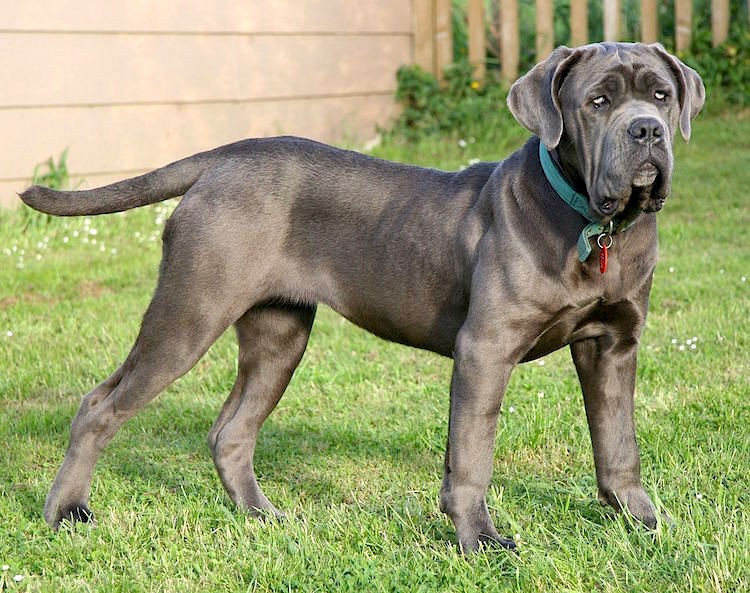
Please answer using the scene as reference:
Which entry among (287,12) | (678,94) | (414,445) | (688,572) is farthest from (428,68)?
(688,572)

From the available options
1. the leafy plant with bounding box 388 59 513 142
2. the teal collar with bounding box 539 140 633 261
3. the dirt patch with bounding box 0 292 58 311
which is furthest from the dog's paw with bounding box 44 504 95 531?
the leafy plant with bounding box 388 59 513 142

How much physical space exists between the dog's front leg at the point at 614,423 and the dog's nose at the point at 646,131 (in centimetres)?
80

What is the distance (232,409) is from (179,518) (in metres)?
0.57

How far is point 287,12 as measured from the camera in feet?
33.0

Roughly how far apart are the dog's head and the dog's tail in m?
1.29

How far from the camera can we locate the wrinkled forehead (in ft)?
11.3

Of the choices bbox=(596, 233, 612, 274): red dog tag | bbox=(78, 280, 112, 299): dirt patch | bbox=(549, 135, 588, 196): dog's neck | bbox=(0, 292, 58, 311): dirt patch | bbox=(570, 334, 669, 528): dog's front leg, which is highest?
bbox=(549, 135, 588, 196): dog's neck

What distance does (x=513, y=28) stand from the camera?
10727mm

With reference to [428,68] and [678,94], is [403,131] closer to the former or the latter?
[428,68]

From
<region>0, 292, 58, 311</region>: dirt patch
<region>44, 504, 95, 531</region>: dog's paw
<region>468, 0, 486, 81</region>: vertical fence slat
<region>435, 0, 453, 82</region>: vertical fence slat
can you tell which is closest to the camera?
<region>44, 504, 95, 531</region>: dog's paw

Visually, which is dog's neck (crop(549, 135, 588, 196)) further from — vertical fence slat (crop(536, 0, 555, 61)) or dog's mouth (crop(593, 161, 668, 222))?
vertical fence slat (crop(536, 0, 555, 61))

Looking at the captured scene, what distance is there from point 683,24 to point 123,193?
743 centimetres

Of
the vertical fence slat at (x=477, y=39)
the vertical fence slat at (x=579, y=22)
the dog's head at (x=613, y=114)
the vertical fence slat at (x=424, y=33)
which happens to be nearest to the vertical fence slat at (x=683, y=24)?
the vertical fence slat at (x=579, y=22)

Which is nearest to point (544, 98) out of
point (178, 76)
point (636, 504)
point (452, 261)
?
point (452, 261)
